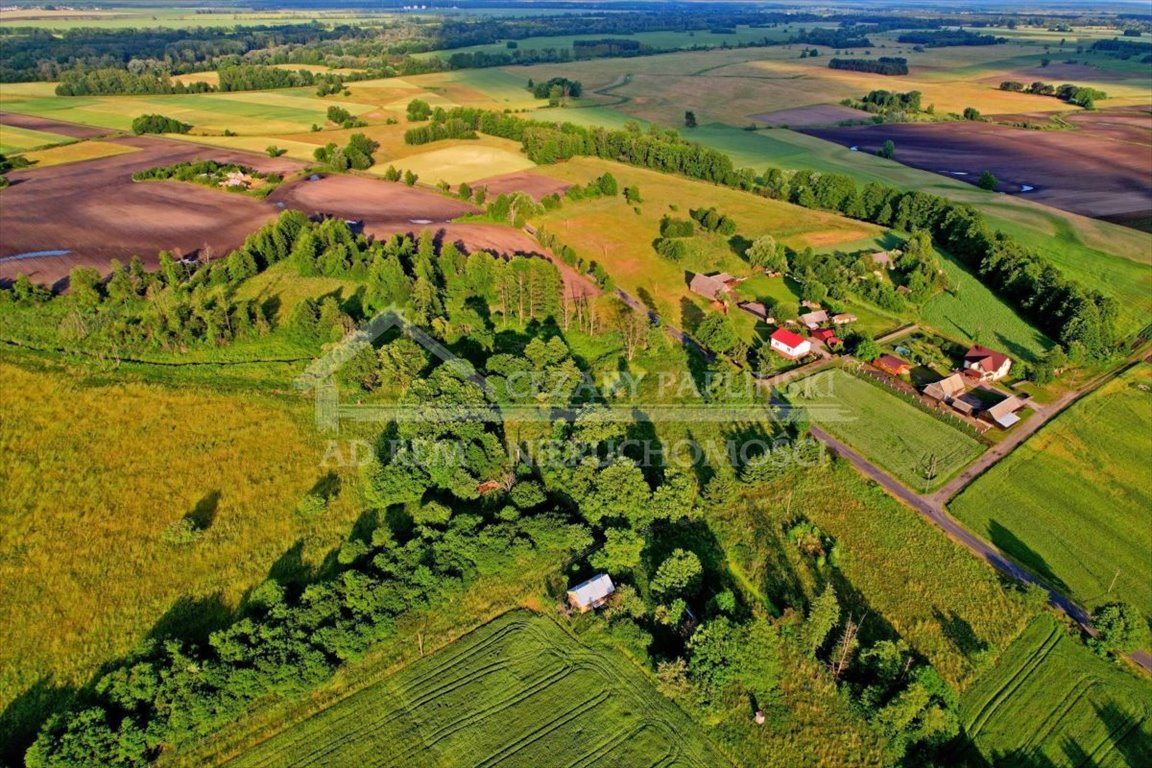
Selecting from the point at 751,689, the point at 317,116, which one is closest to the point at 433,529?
the point at 751,689

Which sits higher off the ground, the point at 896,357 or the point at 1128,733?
the point at 896,357

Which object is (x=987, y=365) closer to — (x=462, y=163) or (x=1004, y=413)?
(x=1004, y=413)

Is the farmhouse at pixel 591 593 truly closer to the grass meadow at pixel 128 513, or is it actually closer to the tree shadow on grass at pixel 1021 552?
the grass meadow at pixel 128 513

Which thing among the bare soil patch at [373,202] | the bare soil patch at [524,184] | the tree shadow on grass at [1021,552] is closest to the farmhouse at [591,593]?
the tree shadow on grass at [1021,552]

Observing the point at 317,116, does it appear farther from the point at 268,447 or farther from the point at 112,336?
the point at 268,447

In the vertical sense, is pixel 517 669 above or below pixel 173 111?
below

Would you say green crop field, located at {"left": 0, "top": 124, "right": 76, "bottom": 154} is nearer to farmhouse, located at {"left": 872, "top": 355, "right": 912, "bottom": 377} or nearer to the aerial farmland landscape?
the aerial farmland landscape

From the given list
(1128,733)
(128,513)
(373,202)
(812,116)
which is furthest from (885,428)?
(812,116)
